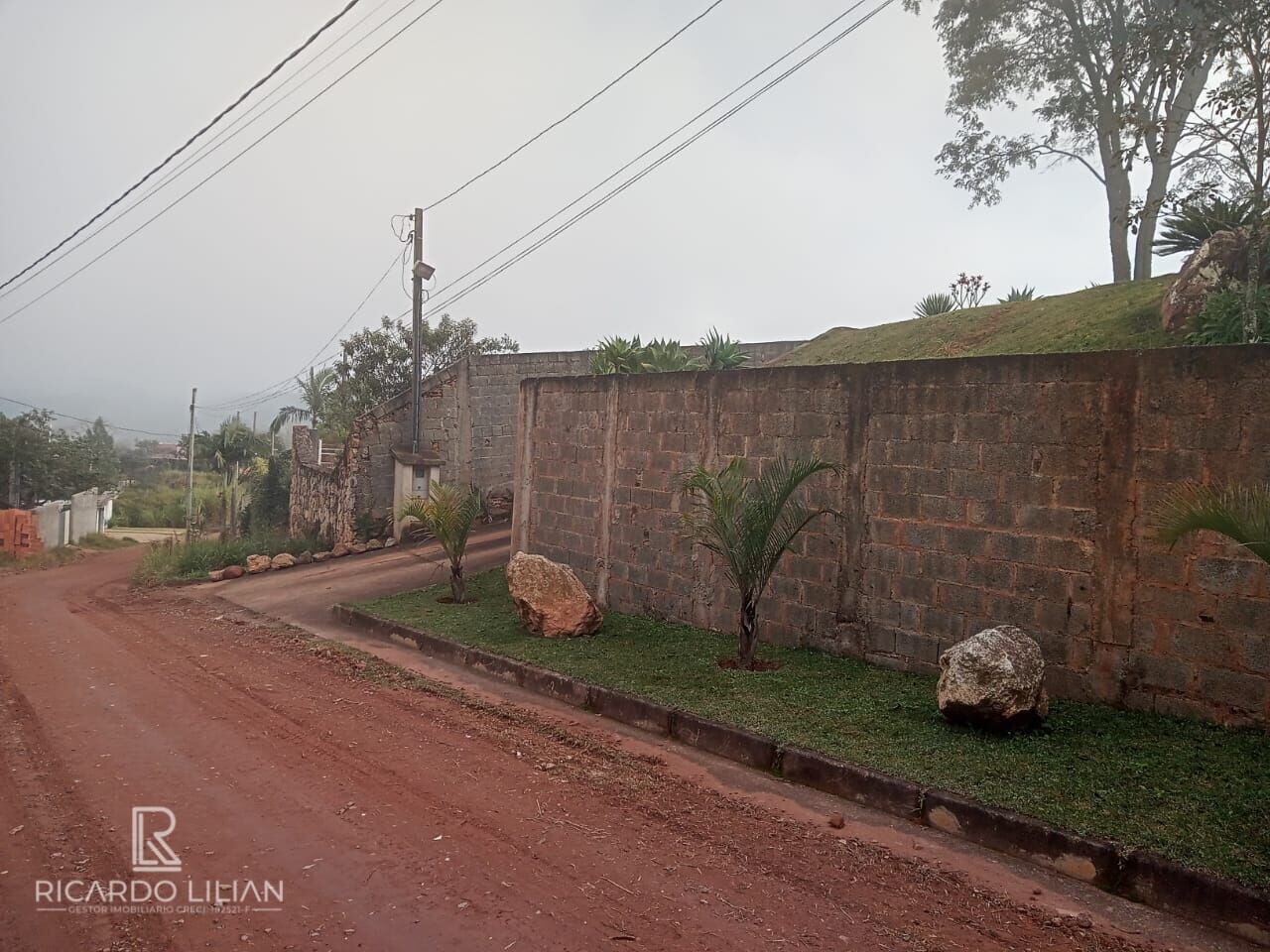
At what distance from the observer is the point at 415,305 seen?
1722cm

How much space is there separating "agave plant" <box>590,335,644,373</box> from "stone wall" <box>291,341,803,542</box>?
5.10m

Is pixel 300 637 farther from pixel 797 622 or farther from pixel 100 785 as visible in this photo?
pixel 797 622

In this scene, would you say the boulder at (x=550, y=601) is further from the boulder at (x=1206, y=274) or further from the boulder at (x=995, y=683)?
the boulder at (x=1206, y=274)

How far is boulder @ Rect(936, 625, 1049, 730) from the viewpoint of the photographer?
5.30 metres

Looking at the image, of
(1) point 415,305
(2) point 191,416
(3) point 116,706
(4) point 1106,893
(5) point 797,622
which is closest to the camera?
(4) point 1106,893

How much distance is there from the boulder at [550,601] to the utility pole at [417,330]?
324 inches

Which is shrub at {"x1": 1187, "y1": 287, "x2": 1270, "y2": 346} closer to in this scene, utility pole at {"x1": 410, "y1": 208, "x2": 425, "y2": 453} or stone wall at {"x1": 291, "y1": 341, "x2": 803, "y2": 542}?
stone wall at {"x1": 291, "y1": 341, "x2": 803, "y2": 542}

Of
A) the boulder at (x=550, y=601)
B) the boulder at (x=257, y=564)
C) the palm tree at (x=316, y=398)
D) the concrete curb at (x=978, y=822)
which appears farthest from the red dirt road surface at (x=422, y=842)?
the palm tree at (x=316, y=398)

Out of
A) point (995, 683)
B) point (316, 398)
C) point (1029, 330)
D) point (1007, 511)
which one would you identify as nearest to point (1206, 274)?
point (1029, 330)

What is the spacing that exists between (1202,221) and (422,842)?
9821 mm

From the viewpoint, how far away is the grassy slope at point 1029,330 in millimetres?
9398

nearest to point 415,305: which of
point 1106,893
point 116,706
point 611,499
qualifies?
point 611,499

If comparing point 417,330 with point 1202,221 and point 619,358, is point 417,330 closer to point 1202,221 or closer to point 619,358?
point 619,358

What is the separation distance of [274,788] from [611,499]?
5561 mm
